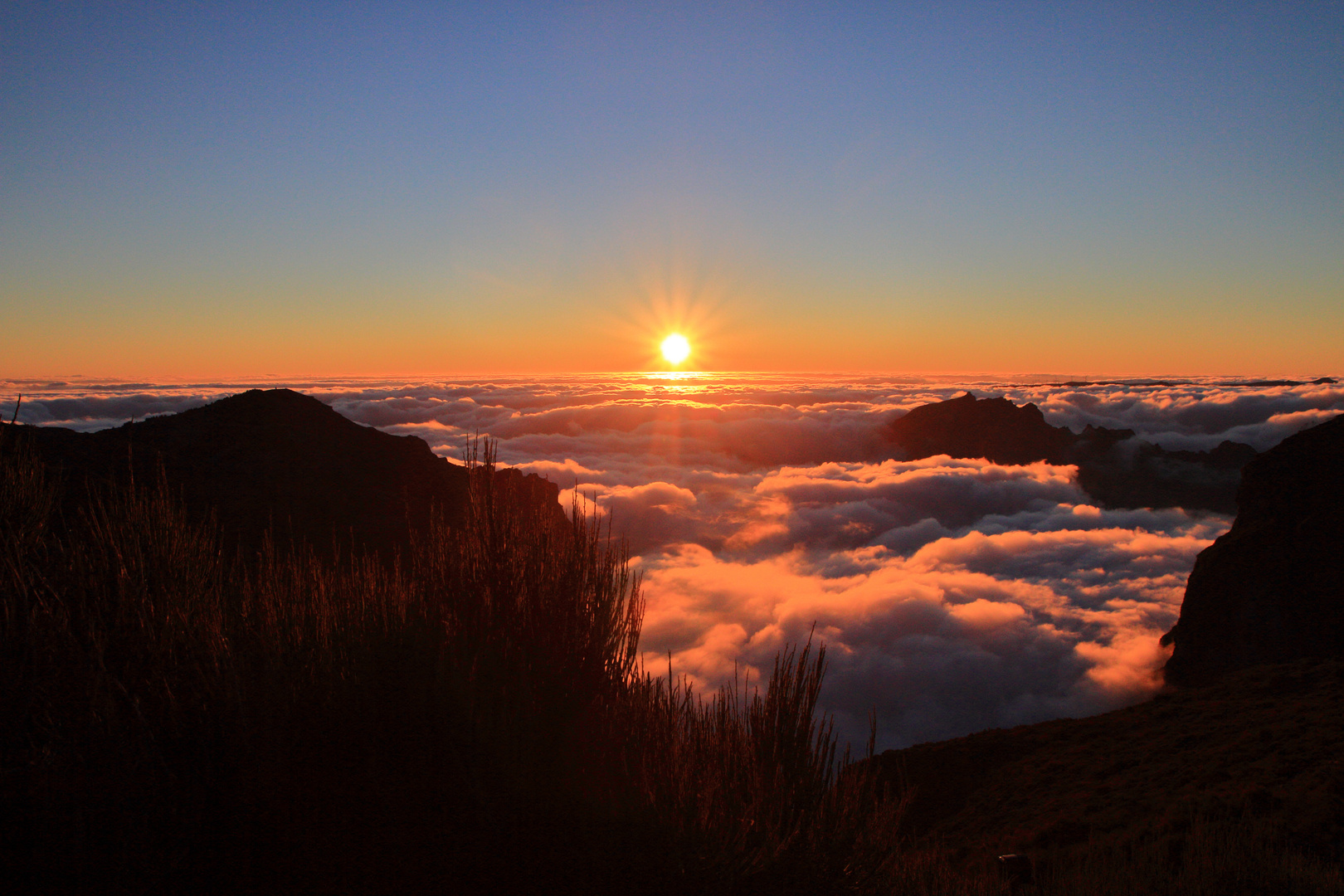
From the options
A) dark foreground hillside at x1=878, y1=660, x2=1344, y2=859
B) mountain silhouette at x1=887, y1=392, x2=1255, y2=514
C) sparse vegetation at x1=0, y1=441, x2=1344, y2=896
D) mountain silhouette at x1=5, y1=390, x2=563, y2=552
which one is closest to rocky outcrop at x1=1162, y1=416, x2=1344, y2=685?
dark foreground hillside at x1=878, y1=660, x2=1344, y2=859

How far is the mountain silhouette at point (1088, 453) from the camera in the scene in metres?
139

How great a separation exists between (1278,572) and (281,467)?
138 feet

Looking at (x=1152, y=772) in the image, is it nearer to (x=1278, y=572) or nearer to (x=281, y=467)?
(x=1278, y=572)

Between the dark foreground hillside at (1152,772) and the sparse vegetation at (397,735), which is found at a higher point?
the sparse vegetation at (397,735)

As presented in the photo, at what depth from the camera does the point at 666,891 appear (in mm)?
4027

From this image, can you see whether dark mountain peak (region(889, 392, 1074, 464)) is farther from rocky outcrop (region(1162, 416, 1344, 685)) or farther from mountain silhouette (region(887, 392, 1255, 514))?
rocky outcrop (region(1162, 416, 1344, 685))

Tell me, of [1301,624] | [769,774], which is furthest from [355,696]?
[1301,624]

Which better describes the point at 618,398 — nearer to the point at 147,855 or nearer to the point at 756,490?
the point at 756,490

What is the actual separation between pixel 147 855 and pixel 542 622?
2331 millimetres

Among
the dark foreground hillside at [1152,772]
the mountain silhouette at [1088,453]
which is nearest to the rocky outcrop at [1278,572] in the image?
the dark foreground hillside at [1152,772]

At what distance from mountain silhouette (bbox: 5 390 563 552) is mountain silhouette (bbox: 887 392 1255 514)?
137821 millimetres

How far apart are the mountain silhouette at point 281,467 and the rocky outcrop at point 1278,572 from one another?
3573cm

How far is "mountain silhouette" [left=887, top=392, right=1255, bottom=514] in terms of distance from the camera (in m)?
139

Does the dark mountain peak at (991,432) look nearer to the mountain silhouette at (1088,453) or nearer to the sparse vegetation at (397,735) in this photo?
the mountain silhouette at (1088,453)
